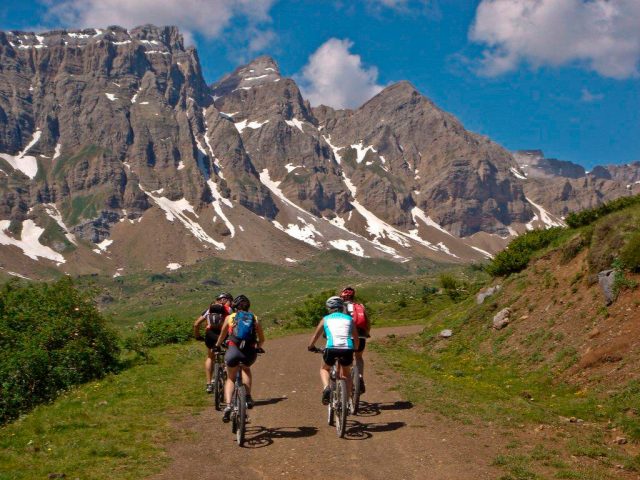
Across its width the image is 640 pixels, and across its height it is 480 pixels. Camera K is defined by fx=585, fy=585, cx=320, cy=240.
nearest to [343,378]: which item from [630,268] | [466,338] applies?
[630,268]

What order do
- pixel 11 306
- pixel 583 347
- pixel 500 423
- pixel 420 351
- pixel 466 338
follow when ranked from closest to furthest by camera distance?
pixel 500 423 → pixel 583 347 → pixel 11 306 → pixel 466 338 → pixel 420 351

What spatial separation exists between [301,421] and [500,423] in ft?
17.3

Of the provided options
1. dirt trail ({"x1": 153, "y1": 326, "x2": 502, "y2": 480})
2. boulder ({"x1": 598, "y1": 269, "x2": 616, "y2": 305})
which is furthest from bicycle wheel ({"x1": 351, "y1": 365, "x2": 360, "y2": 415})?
boulder ({"x1": 598, "y1": 269, "x2": 616, "y2": 305})

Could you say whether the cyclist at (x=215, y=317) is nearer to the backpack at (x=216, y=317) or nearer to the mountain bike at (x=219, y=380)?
the backpack at (x=216, y=317)

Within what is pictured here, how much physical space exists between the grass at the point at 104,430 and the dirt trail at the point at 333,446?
823 millimetres

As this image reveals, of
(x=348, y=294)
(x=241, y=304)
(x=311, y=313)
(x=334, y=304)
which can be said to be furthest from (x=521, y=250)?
(x=311, y=313)

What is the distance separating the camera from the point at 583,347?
2100 centimetres

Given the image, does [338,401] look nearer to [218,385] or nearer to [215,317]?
[218,385]

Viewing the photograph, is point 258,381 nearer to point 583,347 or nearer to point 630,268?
point 583,347

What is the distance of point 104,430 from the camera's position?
1514 cm

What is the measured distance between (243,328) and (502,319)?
18.0m

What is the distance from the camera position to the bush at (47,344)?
2195 centimetres

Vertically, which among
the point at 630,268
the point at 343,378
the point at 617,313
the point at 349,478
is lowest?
the point at 349,478

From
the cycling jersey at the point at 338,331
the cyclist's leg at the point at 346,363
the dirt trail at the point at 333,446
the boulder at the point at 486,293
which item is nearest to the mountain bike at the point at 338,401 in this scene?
the cyclist's leg at the point at 346,363
